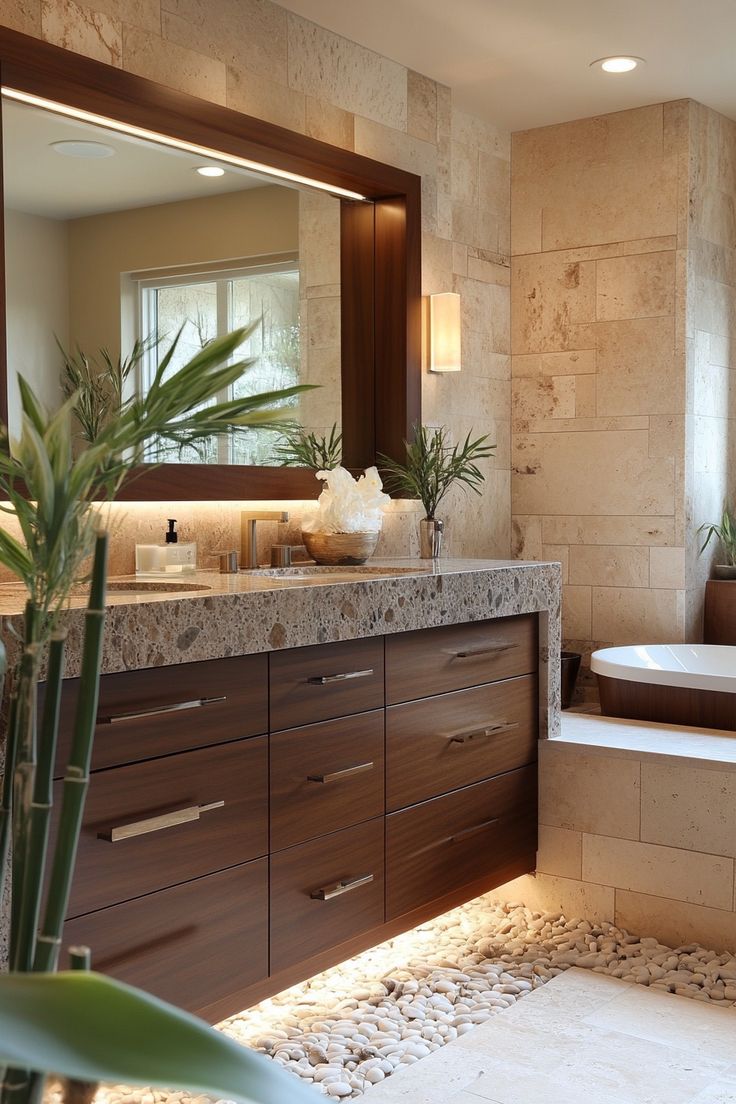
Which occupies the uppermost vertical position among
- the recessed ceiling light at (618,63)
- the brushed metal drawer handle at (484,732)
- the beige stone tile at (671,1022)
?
the recessed ceiling light at (618,63)

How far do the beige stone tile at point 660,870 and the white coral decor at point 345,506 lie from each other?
113 centimetres

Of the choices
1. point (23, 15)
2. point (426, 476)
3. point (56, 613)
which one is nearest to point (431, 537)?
point (426, 476)

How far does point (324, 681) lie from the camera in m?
2.57

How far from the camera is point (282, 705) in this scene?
2.47m

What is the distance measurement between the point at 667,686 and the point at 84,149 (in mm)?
2314

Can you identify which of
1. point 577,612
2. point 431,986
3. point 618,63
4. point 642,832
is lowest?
point 431,986

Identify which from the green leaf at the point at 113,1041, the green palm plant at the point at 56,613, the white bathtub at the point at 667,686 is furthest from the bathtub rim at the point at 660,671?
the green leaf at the point at 113,1041

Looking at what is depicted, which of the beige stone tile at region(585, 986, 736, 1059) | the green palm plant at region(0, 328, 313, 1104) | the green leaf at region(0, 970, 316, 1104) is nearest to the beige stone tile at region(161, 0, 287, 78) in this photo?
the green palm plant at region(0, 328, 313, 1104)

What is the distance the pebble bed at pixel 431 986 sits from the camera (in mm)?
2514

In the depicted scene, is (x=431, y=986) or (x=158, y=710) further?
(x=431, y=986)

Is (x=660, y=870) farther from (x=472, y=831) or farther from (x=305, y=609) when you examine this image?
(x=305, y=609)

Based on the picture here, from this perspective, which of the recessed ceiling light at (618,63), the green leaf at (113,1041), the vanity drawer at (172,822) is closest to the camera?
the green leaf at (113,1041)

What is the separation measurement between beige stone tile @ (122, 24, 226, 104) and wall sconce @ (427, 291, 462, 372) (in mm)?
1108

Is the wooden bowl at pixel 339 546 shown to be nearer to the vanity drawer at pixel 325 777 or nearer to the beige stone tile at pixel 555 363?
the vanity drawer at pixel 325 777
